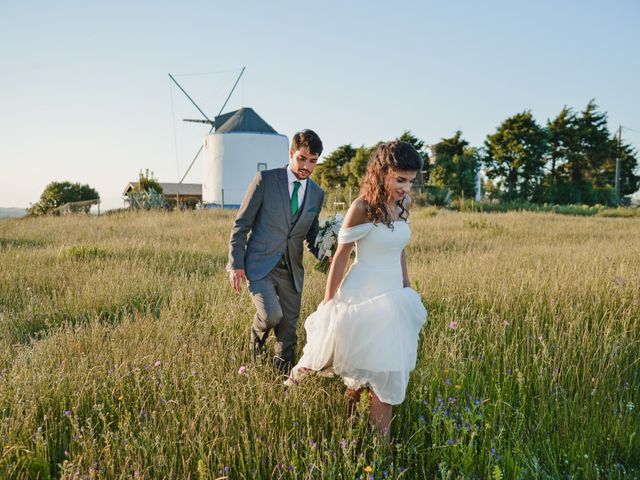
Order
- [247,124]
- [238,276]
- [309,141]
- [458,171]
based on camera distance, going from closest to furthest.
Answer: [309,141]
[238,276]
[458,171]
[247,124]

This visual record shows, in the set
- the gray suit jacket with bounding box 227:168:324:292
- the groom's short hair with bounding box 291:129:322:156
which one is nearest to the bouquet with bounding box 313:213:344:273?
the gray suit jacket with bounding box 227:168:324:292

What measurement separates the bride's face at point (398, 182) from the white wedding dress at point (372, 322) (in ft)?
0.60

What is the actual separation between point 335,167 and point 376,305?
46.6m

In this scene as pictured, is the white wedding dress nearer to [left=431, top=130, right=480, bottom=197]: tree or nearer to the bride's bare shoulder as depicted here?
the bride's bare shoulder

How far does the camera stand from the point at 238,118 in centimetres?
4019

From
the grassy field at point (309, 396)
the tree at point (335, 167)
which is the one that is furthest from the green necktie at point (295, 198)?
the tree at point (335, 167)

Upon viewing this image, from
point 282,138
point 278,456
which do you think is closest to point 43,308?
point 278,456

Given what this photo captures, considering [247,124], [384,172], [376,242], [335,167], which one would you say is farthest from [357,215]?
[335,167]

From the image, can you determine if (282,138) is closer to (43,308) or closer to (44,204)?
(44,204)

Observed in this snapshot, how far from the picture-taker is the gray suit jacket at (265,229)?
11.6ft

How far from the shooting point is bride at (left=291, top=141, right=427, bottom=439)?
102 inches

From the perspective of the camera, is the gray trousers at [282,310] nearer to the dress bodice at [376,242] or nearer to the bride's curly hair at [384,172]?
the dress bodice at [376,242]

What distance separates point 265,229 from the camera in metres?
3.59

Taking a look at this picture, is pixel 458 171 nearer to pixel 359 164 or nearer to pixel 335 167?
pixel 359 164
